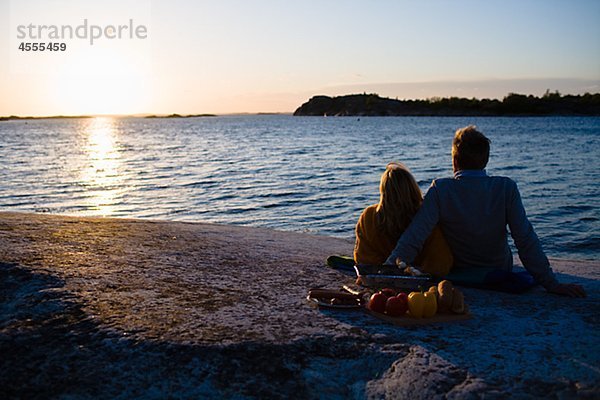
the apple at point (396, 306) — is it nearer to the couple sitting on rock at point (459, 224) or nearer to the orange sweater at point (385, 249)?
the couple sitting on rock at point (459, 224)

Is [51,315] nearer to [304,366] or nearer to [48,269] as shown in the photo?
[48,269]

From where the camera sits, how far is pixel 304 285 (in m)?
5.38

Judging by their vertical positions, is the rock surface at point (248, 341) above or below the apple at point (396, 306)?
below

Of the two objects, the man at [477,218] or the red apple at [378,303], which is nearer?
the red apple at [378,303]

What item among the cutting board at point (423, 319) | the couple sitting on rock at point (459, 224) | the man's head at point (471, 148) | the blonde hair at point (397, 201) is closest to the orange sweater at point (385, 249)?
the couple sitting on rock at point (459, 224)

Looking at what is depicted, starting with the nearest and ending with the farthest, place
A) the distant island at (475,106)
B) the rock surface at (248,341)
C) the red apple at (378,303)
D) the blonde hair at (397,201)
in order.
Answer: the rock surface at (248,341)
the red apple at (378,303)
the blonde hair at (397,201)
the distant island at (475,106)

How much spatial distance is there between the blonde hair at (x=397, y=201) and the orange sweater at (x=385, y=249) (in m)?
0.11

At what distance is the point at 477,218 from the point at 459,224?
0.58 ft

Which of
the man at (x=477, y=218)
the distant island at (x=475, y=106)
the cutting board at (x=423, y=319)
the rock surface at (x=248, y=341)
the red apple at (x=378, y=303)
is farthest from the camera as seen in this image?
the distant island at (x=475, y=106)

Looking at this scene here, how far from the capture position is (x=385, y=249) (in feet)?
19.3

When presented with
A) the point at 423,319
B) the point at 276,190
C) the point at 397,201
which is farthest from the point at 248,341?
the point at 276,190

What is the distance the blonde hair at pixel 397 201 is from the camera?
557 centimetres

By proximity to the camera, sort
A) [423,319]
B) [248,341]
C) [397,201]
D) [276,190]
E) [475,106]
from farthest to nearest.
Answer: [475,106] < [276,190] < [397,201] < [423,319] < [248,341]

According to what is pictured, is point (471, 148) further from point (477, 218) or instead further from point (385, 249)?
point (385, 249)
